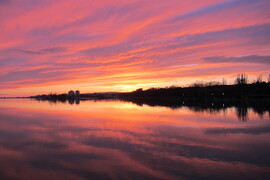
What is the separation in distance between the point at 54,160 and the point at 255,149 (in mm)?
8874

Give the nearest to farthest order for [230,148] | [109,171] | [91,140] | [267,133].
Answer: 1. [109,171]
2. [230,148]
3. [91,140]
4. [267,133]

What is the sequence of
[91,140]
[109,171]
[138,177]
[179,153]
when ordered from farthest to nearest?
1. [91,140]
2. [179,153]
3. [109,171]
4. [138,177]

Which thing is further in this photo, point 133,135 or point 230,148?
point 133,135

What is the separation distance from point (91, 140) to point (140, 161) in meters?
5.09

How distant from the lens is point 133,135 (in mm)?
15203

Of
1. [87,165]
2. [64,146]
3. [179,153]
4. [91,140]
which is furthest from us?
[91,140]

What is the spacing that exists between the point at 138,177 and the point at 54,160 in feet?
13.1

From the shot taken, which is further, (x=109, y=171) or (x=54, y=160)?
(x=54, y=160)

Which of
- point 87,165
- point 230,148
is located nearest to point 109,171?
point 87,165

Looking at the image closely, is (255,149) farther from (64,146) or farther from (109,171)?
(64,146)

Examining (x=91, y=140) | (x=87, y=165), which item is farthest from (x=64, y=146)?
(x=87, y=165)

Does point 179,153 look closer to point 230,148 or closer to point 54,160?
point 230,148

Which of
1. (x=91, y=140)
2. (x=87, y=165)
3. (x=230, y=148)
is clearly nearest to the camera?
(x=87, y=165)

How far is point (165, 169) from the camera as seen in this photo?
8484mm
